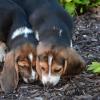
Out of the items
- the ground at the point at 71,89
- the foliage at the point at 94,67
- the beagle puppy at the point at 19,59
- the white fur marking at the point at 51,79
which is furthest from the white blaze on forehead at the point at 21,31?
the foliage at the point at 94,67

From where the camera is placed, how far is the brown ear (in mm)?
5930

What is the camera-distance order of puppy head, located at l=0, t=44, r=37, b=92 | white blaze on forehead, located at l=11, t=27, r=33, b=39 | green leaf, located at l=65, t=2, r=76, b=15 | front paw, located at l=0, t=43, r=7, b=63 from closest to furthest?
puppy head, located at l=0, t=44, r=37, b=92, white blaze on forehead, located at l=11, t=27, r=33, b=39, front paw, located at l=0, t=43, r=7, b=63, green leaf, located at l=65, t=2, r=76, b=15

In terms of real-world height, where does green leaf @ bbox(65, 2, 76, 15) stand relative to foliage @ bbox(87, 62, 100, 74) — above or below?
above

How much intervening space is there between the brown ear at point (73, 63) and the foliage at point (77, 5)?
7.59 ft

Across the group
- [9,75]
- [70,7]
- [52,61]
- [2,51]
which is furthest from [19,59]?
[70,7]

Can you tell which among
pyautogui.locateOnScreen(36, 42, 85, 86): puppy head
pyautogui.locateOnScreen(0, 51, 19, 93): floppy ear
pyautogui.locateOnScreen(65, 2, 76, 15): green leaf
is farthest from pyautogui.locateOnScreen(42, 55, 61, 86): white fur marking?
pyautogui.locateOnScreen(65, 2, 76, 15): green leaf

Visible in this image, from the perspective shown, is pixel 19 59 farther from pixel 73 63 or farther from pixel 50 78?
pixel 73 63

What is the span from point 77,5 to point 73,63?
278 centimetres

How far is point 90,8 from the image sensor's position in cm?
872

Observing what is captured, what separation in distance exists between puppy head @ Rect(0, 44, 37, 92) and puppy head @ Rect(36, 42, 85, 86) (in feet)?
0.32

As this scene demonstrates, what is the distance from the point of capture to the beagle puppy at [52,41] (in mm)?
5742

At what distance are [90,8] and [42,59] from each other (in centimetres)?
321

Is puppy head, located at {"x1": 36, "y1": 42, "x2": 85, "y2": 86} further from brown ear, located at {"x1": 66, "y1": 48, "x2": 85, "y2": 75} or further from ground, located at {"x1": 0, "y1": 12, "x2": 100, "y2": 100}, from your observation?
ground, located at {"x1": 0, "y1": 12, "x2": 100, "y2": 100}

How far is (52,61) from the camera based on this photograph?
18.7 ft
